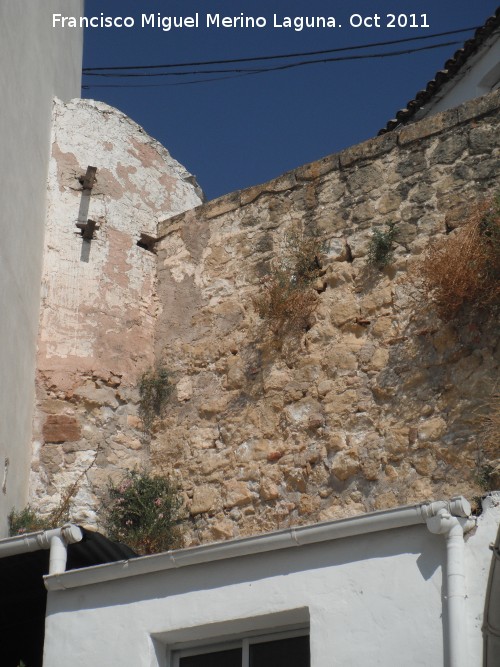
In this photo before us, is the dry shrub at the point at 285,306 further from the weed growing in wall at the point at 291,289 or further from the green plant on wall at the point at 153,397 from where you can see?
the green plant on wall at the point at 153,397

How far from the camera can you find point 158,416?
1108 cm

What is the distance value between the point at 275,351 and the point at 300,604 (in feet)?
13.5

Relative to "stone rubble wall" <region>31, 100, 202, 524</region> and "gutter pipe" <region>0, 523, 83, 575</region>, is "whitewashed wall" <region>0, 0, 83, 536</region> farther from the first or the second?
"gutter pipe" <region>0, 523, 83, 575</region>

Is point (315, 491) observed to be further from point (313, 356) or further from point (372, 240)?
point (372, 240)

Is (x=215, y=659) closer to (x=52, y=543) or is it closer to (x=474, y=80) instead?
(x=52, y=543)

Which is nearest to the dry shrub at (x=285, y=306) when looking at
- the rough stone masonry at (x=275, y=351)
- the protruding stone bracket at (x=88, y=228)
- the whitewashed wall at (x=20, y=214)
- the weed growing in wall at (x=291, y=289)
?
the weed growing in wall at (x=291, y=289)

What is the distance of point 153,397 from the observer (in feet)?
36.6

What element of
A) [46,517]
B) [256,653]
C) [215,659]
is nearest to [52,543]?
[215,659]

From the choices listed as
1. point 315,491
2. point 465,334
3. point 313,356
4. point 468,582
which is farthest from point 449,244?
point 468,582

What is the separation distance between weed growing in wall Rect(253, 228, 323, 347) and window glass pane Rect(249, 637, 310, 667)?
159 inches

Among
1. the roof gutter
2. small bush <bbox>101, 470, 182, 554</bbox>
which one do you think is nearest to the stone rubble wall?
small bush <bbox>101, 470, 182, 554</bbox>

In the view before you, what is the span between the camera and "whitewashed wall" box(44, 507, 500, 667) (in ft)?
20.5

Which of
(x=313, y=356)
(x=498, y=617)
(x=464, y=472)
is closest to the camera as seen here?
(x=498, y=617)

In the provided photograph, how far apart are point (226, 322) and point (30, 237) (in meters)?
1.88
